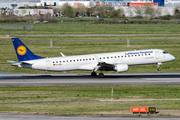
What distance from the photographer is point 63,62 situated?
4362 centimetres

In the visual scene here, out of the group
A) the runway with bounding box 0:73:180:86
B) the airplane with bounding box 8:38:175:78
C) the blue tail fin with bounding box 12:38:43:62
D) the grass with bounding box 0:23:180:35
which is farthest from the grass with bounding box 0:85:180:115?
the grass with bounding box 0:23:180:35

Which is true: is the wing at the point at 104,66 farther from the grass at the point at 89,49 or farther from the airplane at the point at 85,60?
the grass at the point at 89,49

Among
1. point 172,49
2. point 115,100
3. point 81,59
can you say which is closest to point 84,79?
point 81,59

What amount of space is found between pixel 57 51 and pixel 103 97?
38802mm

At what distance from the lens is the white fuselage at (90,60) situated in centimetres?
4331

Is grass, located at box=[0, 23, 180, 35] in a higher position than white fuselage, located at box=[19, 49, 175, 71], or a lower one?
higher

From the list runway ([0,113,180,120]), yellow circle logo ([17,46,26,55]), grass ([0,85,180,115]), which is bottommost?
grass ([0,85,180,115])

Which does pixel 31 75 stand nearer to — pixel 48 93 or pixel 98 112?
pixel 48 93

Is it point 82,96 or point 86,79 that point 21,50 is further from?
point 82,96

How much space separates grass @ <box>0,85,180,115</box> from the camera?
89.1 feet

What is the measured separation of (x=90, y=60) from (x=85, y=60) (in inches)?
29.3

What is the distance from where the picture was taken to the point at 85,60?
145 ft

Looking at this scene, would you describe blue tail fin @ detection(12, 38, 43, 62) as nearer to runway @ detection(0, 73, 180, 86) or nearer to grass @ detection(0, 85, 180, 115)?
runway @ detection(0, 73, 180, 86)

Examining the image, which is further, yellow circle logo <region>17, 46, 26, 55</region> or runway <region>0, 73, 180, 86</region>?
yellow circle logo <region>17, 46, 26, 55</region>
